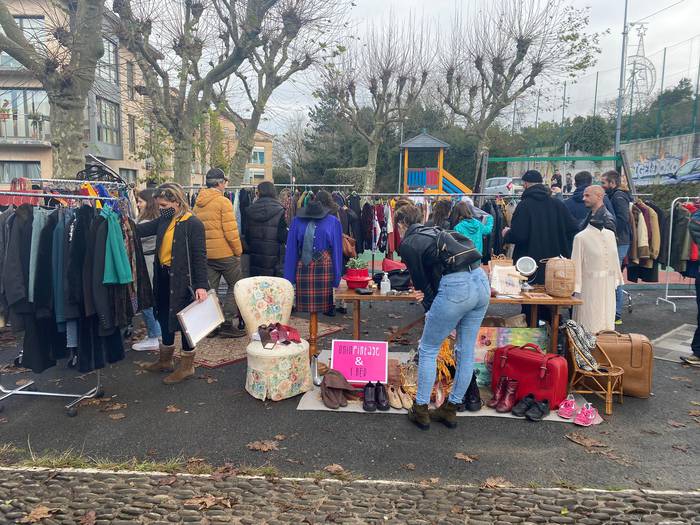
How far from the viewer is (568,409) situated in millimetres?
4293

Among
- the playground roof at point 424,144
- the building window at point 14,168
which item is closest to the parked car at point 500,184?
the playground roof at point 424,144

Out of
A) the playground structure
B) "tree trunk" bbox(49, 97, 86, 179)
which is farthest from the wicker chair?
the playground structure

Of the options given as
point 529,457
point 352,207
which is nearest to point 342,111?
point 352,207

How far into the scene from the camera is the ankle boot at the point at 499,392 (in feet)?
14.5

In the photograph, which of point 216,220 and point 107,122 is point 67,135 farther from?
point 107,122

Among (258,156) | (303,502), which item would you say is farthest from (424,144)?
(258,156)

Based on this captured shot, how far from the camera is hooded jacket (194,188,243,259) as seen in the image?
6.02 metres

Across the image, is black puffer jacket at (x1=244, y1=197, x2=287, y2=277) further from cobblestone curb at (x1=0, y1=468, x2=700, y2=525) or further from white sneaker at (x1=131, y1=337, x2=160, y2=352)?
cobblestone curb at (x1=0, y1=468, x2=700, y2=525)

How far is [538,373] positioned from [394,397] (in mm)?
1271

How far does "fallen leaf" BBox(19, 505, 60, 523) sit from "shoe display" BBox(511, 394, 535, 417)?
3413mm

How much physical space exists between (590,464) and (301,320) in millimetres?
4731

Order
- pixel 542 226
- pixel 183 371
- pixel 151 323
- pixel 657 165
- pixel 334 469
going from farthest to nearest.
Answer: pixel 657 165 < pixel 151 323 < pixel 542 226 < pixel 183 371 < pixel 334 469

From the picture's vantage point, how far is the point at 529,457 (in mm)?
3664

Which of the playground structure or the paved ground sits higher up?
the playground structure
